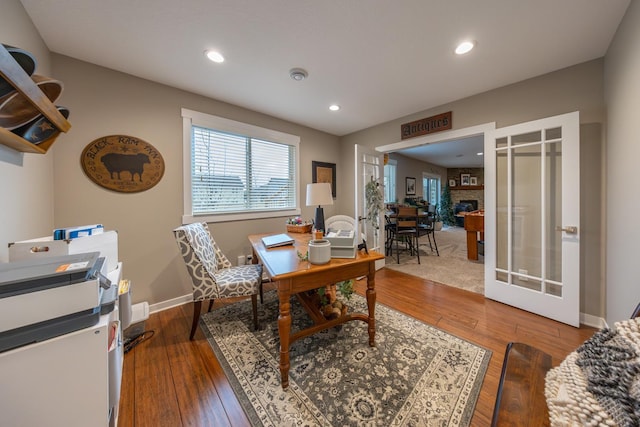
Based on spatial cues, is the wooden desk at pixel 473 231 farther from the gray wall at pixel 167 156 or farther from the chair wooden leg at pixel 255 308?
the chair wooden leg at pixel 255 308

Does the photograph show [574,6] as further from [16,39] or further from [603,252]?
[16,39]

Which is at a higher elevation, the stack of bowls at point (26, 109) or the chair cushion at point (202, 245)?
the stack of bowls at point (26, 109)

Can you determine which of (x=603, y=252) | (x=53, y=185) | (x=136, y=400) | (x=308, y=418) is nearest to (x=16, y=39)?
(x=53, y=185)

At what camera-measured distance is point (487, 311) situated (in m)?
2.28

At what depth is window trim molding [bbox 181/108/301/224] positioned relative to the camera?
2.47 metres

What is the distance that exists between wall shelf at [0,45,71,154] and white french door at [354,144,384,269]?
2.82 metres

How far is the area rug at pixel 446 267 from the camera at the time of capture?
3082 millimetres

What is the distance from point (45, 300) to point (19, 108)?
0.97 meters

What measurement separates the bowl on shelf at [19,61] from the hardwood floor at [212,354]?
5.48 ft

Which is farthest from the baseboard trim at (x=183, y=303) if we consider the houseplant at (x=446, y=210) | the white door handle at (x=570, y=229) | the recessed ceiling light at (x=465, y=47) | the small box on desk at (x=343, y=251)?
the houseplant at (x=446, y=210)

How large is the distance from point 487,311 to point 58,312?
315cm

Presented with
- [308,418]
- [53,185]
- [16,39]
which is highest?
[16,39]

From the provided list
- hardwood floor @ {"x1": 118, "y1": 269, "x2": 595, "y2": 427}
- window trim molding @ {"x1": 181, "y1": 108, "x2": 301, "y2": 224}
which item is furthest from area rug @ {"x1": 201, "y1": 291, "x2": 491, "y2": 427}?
window trim molding @ {"x1": 181, "y1": 108, "x2": 301, "y2": 224}

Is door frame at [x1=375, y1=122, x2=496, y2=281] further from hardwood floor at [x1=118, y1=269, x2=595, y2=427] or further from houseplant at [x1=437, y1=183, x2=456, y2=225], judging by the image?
houseplant at [x1=437, y1=183, x2=456, y2=225]
